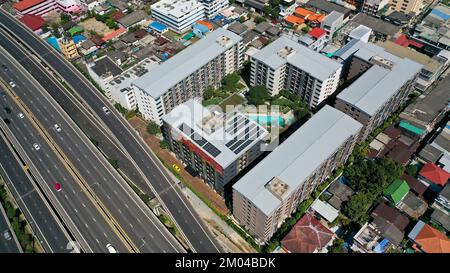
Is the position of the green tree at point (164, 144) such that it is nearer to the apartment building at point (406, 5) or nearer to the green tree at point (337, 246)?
the green tree at point (337, 246)

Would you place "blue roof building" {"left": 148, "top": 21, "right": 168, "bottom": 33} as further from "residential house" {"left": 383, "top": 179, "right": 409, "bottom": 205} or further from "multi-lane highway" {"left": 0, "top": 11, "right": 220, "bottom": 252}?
"residential house" {"left": 383, "top": 179, "right": 409, "bottom": 205}

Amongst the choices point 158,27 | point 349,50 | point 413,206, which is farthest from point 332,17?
point 413,206

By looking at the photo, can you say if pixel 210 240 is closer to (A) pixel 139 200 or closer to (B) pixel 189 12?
(A) pixel 139 200

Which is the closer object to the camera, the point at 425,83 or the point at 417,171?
the point at 417,171

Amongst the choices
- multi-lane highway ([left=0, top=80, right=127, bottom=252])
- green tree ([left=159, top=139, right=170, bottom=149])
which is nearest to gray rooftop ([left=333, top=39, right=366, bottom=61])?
green tree ([left=159, top=139, right=170, bottom=149])

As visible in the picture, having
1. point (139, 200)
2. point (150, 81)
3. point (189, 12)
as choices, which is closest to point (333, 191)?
point (139, 200)

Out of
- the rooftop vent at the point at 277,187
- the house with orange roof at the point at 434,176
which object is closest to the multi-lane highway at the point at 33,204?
the rooftop vent at the point at 277,187

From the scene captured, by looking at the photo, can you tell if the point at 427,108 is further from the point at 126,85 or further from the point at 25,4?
the point at 25,4
